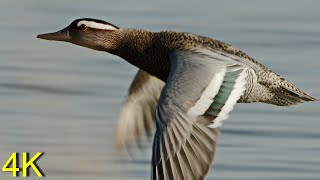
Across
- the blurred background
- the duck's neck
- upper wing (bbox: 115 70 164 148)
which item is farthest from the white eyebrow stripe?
the blurred background

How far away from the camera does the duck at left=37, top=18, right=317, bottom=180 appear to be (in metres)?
8.91

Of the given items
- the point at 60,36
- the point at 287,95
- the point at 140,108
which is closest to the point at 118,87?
the point at 140,108

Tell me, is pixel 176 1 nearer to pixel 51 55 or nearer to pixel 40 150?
pixel 51 55

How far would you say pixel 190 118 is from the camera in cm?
900

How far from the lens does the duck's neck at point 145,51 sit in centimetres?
1055

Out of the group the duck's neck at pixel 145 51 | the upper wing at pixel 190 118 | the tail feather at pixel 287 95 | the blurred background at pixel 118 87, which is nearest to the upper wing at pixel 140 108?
the blurred background at pixel 118 87

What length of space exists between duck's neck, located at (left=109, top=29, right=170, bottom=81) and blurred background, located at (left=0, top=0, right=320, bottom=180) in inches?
27.2

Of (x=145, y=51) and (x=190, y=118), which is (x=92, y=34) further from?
(x=190, y=118)

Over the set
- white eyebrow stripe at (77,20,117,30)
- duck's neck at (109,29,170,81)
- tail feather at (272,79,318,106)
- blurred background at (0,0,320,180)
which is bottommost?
blurred background at (0,0,320,180)

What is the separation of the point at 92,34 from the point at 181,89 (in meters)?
2.02

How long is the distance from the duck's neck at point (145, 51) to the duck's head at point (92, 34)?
2.0 inches

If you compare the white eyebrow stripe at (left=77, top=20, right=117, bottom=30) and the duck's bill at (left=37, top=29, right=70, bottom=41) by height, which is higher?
the white eyebrow stripe at (left=77, top=20, right=117, bottom=30)

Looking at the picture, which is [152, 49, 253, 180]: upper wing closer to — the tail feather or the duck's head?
the tail feather

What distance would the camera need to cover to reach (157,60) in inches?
417
